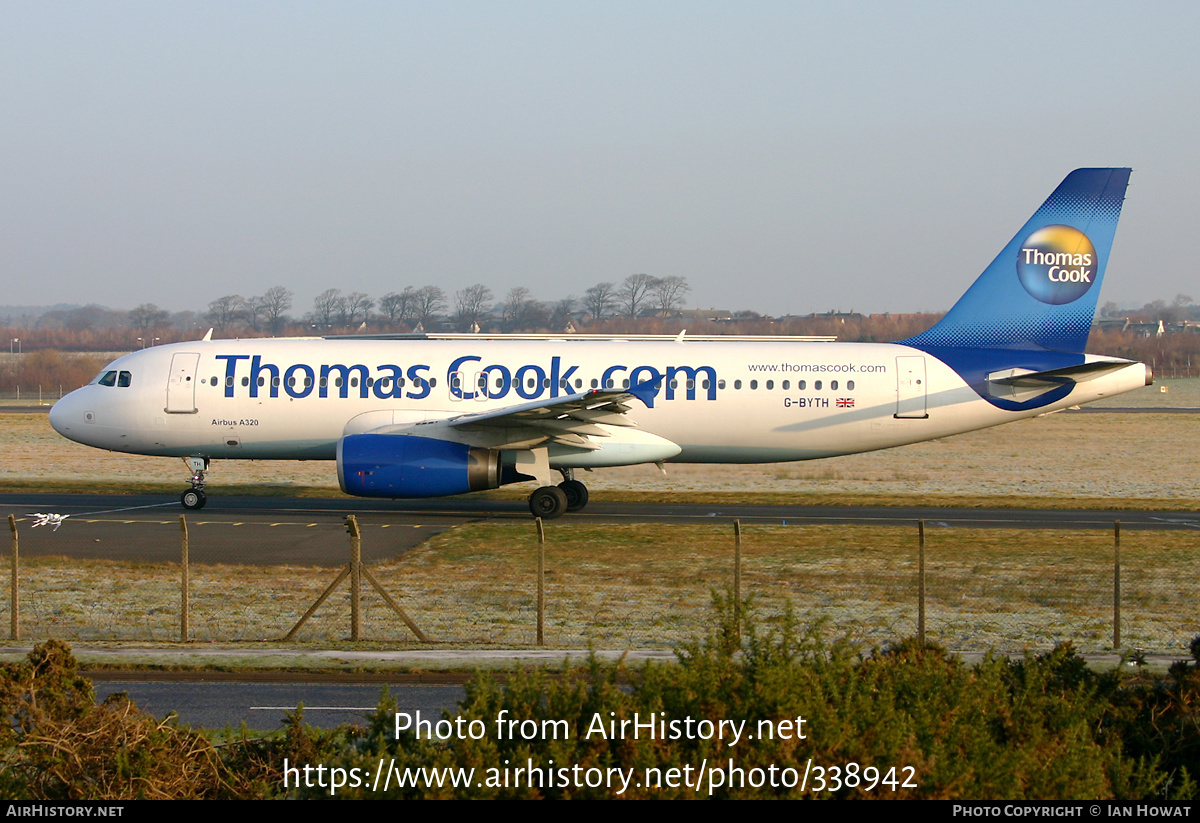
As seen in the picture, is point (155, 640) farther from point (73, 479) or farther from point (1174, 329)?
point (1174, 329)

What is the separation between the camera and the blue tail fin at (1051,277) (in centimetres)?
2864

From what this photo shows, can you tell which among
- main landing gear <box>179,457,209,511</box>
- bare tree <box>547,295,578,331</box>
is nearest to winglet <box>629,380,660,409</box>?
main landing gear <box>179,457,209,511</box>

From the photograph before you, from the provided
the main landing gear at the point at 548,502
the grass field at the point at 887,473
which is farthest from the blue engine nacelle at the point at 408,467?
the grass field at the point at 887,473

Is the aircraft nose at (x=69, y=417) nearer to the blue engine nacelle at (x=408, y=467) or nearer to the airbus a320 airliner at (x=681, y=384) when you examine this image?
the airbus a320 airliner at (x=681, y=384)

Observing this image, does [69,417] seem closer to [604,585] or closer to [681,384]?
[681,384]

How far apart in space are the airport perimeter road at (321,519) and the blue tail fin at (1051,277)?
14.9 ft

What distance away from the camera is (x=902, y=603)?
17.8 m

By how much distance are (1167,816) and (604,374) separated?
861 inches

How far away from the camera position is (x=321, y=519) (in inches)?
1059

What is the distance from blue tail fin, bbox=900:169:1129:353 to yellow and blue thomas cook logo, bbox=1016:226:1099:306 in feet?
0.08

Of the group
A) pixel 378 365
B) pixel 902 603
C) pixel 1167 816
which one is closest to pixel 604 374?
pixel 378 365

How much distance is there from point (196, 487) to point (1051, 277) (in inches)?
857

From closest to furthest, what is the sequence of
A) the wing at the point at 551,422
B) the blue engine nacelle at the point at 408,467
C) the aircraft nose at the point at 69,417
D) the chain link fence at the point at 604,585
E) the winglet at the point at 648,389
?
the chain link fence at the point at 604,585, the wing at the point at 551,422, the blue engine nacelle at the point at 408,467, the winglet at the point at 648,389, the aircraft nose at the point at 69,417

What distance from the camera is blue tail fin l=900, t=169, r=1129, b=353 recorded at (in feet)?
94.0
